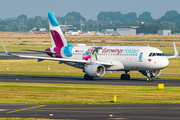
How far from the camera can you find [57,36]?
61562 millimetres

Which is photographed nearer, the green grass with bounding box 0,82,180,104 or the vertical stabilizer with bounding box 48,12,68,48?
the green grass with bounding box 0,82,180,104

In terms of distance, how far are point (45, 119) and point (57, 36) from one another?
39.0 m

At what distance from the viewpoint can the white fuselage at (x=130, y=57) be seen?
50.3m

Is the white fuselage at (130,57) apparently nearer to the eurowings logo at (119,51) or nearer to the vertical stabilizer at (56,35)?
the eurowings logo at (119,51)

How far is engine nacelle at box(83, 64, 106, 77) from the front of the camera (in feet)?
171

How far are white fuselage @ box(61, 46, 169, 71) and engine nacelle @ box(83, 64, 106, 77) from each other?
147 centimetres

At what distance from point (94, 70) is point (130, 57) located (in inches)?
202

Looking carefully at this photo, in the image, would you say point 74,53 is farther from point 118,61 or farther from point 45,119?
point 45,119

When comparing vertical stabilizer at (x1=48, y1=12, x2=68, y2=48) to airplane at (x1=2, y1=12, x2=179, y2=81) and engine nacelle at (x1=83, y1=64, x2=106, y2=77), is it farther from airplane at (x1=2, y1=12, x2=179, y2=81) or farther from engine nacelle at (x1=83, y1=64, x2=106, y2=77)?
engine nacelle at (x1=83, y1=64, x2=106, y2=77)

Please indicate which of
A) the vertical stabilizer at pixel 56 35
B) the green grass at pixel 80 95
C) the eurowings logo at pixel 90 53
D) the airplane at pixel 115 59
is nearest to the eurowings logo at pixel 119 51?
the airplane at pixel 115 59

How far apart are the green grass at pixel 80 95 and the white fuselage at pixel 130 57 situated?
8697 mm

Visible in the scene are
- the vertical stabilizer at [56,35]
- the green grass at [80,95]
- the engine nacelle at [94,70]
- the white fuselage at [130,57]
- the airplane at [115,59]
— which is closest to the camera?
the green grass at [80,95]

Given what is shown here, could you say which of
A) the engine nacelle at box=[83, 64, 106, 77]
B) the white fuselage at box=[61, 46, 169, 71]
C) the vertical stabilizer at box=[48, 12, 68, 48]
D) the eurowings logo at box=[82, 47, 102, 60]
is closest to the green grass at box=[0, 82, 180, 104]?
the engine nacelle at box=[83, 64, 106, 77]

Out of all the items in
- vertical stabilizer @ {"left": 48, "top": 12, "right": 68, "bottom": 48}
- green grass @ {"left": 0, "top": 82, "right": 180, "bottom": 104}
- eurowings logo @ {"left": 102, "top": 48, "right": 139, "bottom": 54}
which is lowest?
green grass @ {"left": 0, "top": 82, "right": 180, "bottom": 104}
